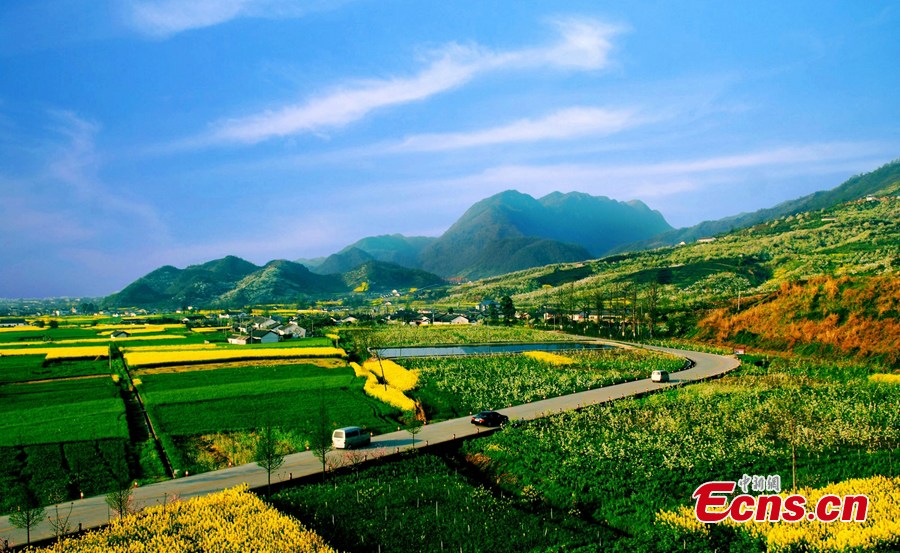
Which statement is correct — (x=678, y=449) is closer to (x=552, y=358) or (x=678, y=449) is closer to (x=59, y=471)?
(x=59, y=471)

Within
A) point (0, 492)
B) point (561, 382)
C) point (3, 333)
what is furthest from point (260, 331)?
point (0, 492)

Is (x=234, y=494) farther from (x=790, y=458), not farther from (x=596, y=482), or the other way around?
(x=790, y=458)

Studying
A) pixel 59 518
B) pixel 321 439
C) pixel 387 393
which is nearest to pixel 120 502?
pixel 59 518

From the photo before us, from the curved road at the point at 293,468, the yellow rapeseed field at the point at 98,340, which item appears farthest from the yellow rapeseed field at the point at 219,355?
the curved road at the point at 293,468

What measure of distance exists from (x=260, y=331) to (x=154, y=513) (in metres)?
60.8

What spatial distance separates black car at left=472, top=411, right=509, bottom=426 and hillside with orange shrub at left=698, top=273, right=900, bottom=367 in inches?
1203

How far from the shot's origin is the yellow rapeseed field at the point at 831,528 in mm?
13180

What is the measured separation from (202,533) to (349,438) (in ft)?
29.3

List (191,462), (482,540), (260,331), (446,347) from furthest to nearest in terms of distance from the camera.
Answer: (260,331)
(446,347)
(191,462)
(482,540)

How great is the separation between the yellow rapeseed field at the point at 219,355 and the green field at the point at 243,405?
5256 mm

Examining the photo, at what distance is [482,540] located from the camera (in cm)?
1470

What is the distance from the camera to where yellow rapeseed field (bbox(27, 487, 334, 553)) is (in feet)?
44.8

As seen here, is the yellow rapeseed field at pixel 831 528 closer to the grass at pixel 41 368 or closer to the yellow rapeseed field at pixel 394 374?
the yellow rapeseed field at pixel 394 374

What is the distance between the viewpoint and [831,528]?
13859 mm
